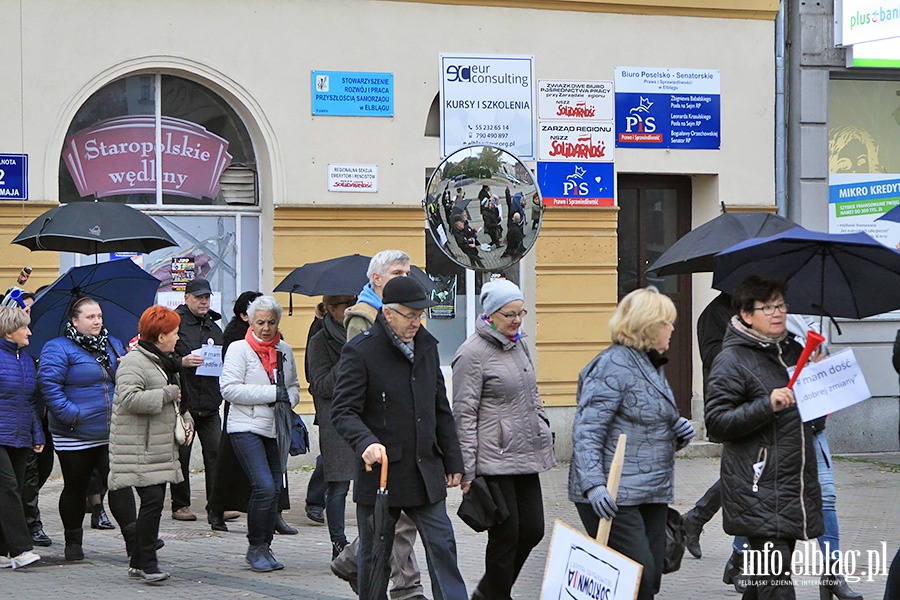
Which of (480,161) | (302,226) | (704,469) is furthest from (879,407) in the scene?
(480,161)

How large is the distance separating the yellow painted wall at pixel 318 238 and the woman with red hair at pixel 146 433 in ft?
16.9

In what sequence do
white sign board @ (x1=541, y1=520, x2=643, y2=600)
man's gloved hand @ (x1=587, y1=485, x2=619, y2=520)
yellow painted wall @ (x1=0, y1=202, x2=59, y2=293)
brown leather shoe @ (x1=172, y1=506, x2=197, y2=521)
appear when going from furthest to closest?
yellow painted wall @ (x1=0, y1=202, x2=59, y2=293)
brown leather shoe @ (x1=172, y1=506, x2=197, y2=521)
man's gloved hand @ (x1=587, y1=485, x2=619, y2=520)
white sign board @ (x1=541, y1=520, x2=643, y2=600)

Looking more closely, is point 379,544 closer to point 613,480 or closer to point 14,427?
point 613,480

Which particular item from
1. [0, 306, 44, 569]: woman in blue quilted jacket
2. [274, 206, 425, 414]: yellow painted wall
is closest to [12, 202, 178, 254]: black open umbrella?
[0, 306, 44, 569]: woman in blue quilted jacket

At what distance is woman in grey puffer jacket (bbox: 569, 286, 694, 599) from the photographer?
6262mm

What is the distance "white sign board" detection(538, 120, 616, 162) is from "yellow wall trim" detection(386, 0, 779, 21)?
4.23 feet

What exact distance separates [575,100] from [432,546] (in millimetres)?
8852

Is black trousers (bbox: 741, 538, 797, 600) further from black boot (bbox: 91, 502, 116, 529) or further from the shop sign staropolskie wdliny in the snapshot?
the shop sign staropolskie wdliny

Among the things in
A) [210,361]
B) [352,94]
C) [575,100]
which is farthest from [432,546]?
[575,100]

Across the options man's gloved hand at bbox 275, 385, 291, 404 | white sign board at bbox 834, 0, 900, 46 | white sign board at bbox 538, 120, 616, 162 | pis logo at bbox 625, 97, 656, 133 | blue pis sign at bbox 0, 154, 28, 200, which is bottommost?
man's gloved hand at bbox 275, 385, 291, 404

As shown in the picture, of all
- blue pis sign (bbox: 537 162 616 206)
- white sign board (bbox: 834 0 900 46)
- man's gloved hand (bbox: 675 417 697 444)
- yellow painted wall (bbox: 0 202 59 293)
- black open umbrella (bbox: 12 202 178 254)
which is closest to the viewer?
man's gloved hand (bbox: 675 417 697 444)

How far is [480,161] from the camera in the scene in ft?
30.0

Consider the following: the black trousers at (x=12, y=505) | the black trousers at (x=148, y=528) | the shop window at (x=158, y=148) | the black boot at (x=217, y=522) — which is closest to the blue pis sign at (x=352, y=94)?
the shop window at (x=158, y=148)

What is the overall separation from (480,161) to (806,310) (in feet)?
8.51
